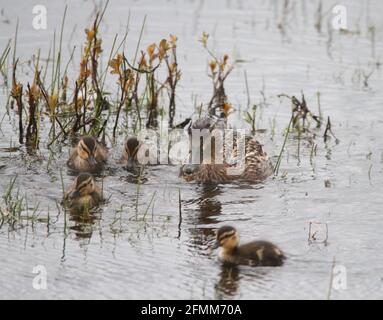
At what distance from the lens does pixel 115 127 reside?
28.9ft

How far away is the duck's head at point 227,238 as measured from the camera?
6082 millimetres

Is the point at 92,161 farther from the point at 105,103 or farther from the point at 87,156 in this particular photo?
the point at 105,103

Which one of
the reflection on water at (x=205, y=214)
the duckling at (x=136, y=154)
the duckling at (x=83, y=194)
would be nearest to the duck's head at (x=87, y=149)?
the duckling at (x=136, y=154)

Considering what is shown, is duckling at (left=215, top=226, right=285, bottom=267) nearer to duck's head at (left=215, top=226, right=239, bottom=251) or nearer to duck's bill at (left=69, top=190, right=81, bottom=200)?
duck's head at (left=215, top=226, right=239, bottom=251)

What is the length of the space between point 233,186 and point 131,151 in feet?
2.97

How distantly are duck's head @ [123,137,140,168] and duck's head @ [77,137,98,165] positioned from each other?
0.97 ft

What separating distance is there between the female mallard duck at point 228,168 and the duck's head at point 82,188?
4.30 feet

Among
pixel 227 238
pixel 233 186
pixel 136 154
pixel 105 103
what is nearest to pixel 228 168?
pixel 233 186

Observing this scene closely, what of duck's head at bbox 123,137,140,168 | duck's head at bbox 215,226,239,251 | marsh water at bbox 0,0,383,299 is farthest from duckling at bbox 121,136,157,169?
duck's head at bbox 215,226,239,251

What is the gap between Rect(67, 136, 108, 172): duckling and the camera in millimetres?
7969
